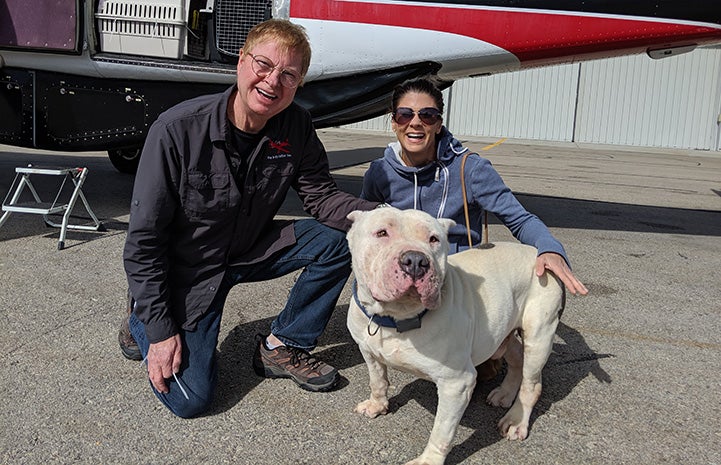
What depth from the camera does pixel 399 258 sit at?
191cm

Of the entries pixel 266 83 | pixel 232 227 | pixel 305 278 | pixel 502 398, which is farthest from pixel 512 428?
pixel 266 83

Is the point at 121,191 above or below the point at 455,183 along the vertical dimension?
below

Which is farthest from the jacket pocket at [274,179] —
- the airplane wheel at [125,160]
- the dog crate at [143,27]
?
the airplane wheel at [125,160]

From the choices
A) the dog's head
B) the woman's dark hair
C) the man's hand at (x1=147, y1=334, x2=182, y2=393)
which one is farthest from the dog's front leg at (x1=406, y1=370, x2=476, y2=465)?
the woman's dark hair

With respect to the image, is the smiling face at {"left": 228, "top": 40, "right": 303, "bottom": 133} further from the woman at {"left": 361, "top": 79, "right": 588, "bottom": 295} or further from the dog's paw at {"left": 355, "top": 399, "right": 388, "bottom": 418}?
the dog's paw at {"left": 355, "top": 399, "right": 388, "bottom": 418}

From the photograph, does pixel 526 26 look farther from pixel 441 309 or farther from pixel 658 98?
pixel 658 98

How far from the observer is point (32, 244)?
4.92 meters

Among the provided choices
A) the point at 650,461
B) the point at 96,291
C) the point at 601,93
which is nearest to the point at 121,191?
the point at 96,291

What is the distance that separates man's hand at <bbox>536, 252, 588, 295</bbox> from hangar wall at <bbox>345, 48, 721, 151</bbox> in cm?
2125

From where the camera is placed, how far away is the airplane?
203 inches

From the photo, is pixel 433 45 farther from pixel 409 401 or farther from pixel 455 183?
pixel 409 401

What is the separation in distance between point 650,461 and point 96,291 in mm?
3296

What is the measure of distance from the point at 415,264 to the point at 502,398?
3.93 feet

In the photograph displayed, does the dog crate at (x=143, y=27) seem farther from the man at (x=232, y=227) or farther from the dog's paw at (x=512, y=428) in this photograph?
the dog's paw at (x=512, y=428)
